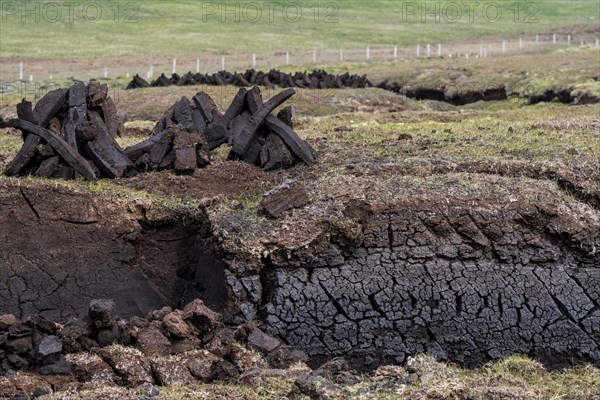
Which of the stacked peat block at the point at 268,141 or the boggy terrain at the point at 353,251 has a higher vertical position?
the stacked peat block at the point at 268,141

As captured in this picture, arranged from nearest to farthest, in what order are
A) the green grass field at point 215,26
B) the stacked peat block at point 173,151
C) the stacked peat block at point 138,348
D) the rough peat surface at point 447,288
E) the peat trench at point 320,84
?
the stacked peat block at point 138,348 → the rough peat surface at point 447,288 → the stacked peat block at point 173,151 → the peat trench at point 320,84 → the green grass field at point 215,26

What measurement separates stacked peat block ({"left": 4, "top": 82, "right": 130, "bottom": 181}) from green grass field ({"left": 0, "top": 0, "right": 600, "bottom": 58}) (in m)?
42.9

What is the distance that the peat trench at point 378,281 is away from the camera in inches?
453

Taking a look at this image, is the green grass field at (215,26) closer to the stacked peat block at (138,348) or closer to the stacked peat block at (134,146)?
the stacked peat block at (134,146)

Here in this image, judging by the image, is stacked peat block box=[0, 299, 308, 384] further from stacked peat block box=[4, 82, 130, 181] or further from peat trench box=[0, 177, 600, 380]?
stacked peat block box=[4, 82, 130, 181]

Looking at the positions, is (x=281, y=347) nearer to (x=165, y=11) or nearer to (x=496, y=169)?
(x=496, y=169)

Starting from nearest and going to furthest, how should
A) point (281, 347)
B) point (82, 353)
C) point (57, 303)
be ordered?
point (82, 353), point (281, 347), point (57, 303)

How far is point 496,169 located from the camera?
43.9 feet

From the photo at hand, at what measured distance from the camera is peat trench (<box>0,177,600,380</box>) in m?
11.5

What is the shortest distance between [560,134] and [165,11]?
70539 millimetres

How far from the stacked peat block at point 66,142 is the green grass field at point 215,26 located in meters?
42.9

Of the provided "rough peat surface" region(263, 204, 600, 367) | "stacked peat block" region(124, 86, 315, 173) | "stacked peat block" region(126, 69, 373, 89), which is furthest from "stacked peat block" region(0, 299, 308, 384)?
"stacked peat block" region(126, 69, 373, 89)

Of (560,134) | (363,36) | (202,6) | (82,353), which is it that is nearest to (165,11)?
(202,6)

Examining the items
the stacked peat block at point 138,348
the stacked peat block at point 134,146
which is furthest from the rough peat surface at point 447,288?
the stacked peat block at point 134,146
